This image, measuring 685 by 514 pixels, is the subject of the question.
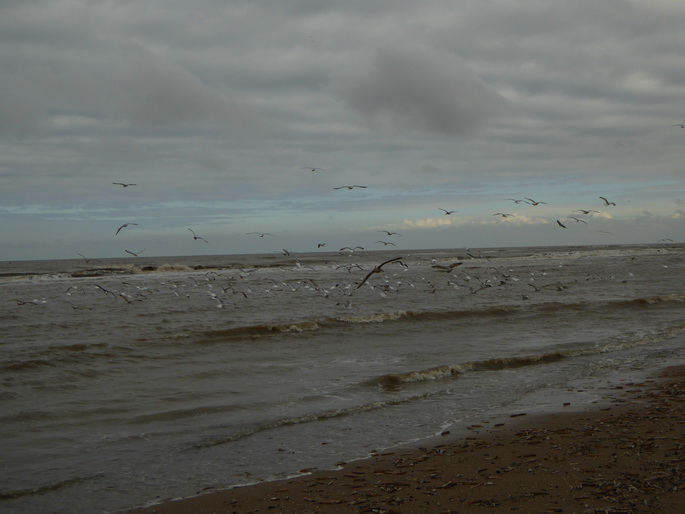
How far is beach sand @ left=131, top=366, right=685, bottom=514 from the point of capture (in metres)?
6.03

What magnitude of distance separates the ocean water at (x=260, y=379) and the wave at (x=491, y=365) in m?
0.05

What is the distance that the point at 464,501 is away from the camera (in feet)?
20.3

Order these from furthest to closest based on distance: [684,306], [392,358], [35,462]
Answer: [684,306], [392,358], [35,462]

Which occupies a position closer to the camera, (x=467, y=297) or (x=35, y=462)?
(x=35, y=462)

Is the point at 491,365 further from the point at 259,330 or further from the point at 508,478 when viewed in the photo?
the point at 259,330

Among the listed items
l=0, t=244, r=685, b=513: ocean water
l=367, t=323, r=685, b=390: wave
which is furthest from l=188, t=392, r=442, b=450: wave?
l=367, t=323, r=685, b=390: wave

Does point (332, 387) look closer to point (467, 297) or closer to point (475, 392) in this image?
point (475, 392)

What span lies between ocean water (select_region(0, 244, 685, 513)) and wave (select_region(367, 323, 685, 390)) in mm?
51

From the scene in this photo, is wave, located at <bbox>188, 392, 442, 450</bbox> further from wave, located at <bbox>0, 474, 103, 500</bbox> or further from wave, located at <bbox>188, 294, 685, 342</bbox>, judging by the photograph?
wave, located at <bbox>188, 294, 685, 342</bbox>

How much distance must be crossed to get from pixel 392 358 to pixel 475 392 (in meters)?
4.11

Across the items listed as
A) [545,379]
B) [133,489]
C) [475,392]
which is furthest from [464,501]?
[545,379]

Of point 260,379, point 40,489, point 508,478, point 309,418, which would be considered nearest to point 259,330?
point 260,379

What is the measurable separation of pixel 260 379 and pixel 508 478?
24.3 ft

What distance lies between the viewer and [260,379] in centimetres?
1333
